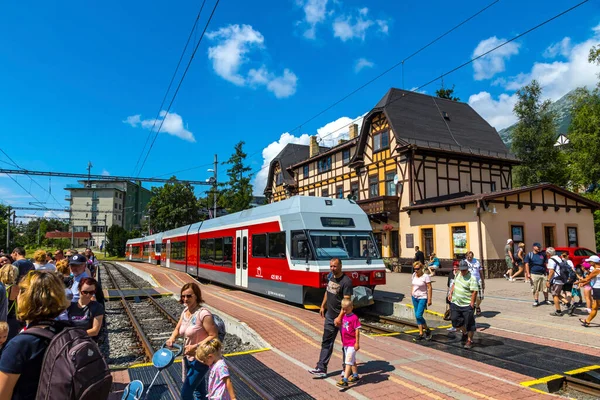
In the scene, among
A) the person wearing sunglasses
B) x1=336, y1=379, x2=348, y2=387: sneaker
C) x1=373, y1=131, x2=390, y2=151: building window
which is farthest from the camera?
x1=373, y1=131, x2=390, y2=151: building window

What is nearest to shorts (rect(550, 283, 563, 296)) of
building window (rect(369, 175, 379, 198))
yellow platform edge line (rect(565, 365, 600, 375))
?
yellow platform edge line (rect(565, 365, 600, 375))

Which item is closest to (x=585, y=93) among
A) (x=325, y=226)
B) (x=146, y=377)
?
(x=325, y=226)

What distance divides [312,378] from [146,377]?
2.36m

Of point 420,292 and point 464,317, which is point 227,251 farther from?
point 464,317

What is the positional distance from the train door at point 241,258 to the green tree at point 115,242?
177 feet

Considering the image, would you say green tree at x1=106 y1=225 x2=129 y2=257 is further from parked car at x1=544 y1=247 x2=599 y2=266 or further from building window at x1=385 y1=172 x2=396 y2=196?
parked car at x1=544 y1=247 x2=599 y2=266

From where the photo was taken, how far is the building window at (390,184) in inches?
1033

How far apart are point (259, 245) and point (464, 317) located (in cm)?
730

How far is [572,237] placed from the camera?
76.4ft

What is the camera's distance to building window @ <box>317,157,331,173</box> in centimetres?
3300

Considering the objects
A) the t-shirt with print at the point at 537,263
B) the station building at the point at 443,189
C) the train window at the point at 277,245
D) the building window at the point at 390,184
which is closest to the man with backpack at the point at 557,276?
the t-shirt with print at the point at 537,263

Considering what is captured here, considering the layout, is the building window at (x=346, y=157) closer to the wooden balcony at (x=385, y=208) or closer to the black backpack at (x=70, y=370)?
the wooden balcony at (x=385, y=208)

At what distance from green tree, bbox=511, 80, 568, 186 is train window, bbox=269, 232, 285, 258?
29458mm

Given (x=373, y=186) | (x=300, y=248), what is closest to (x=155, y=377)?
(x=300, y=248)
